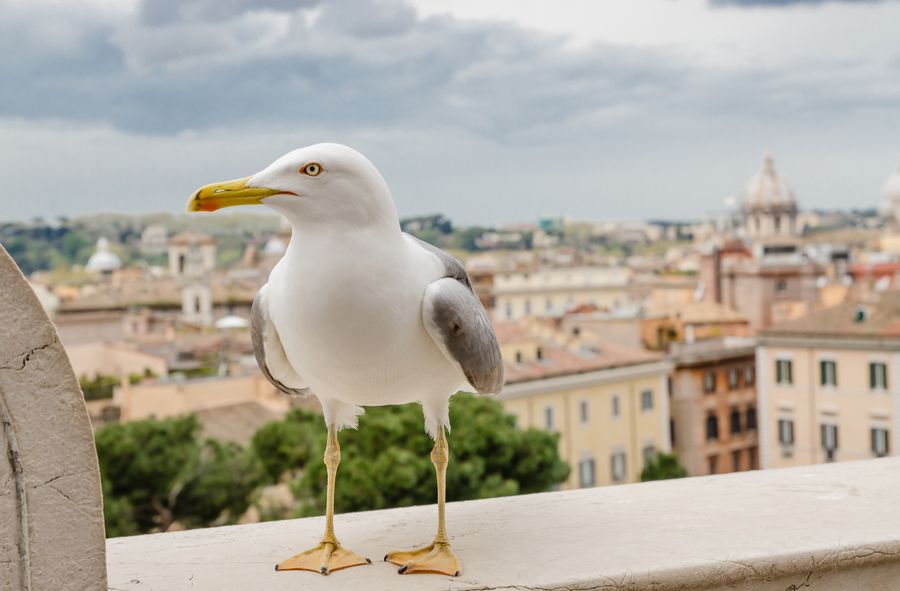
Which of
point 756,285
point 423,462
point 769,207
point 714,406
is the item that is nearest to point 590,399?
point 714,406

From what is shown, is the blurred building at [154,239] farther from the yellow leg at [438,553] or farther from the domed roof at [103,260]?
the yellow leg at [438,553]

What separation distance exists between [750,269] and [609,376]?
11.0 metres

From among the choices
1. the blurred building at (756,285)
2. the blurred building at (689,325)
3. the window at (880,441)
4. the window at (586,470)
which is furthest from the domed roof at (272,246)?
the window at (880,441)

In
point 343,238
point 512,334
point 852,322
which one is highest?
point 343,238

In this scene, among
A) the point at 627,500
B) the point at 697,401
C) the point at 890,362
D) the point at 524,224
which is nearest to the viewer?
the point at 627,500

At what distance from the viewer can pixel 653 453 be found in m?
15.2

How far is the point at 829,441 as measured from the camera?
1403cm

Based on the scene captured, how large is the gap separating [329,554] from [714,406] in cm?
1623

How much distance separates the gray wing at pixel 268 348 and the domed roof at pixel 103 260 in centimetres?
2776

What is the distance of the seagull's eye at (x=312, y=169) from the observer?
3.37 ft

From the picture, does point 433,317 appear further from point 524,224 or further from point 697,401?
point 524,224

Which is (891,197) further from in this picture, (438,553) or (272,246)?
(438,553)

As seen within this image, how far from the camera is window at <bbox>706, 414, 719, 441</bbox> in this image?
16.5 m

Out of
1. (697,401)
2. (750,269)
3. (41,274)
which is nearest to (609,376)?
(697,401)
